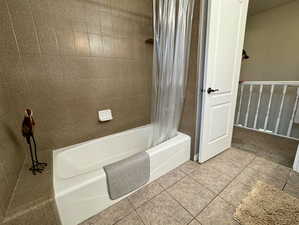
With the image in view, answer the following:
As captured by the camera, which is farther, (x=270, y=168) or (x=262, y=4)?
(x=262, y=4)

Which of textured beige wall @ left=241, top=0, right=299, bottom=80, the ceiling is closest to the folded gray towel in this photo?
textured beige wall @ left=241, top=0, right=299, bottom=80

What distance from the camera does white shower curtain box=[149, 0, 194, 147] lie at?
1.29 metres

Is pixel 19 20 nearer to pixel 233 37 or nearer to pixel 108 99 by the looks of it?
pixel 108 99

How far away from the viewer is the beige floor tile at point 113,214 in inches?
41.7

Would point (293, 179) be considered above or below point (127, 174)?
below

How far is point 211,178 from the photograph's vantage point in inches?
57.1

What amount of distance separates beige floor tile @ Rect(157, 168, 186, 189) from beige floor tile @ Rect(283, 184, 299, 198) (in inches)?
37.1

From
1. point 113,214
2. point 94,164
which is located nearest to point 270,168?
point 113,214

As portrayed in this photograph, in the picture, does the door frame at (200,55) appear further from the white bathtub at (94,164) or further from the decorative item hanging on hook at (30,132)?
the decorative item hanging on hook at (30,132)

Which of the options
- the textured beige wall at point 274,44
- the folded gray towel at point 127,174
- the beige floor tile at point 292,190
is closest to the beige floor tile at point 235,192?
the beige floor tile at point 292,190

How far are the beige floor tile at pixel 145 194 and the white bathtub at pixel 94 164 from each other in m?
0.09

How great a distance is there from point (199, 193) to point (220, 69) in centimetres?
130

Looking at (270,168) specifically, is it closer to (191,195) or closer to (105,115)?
(191,195)

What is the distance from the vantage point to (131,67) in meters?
1.83
